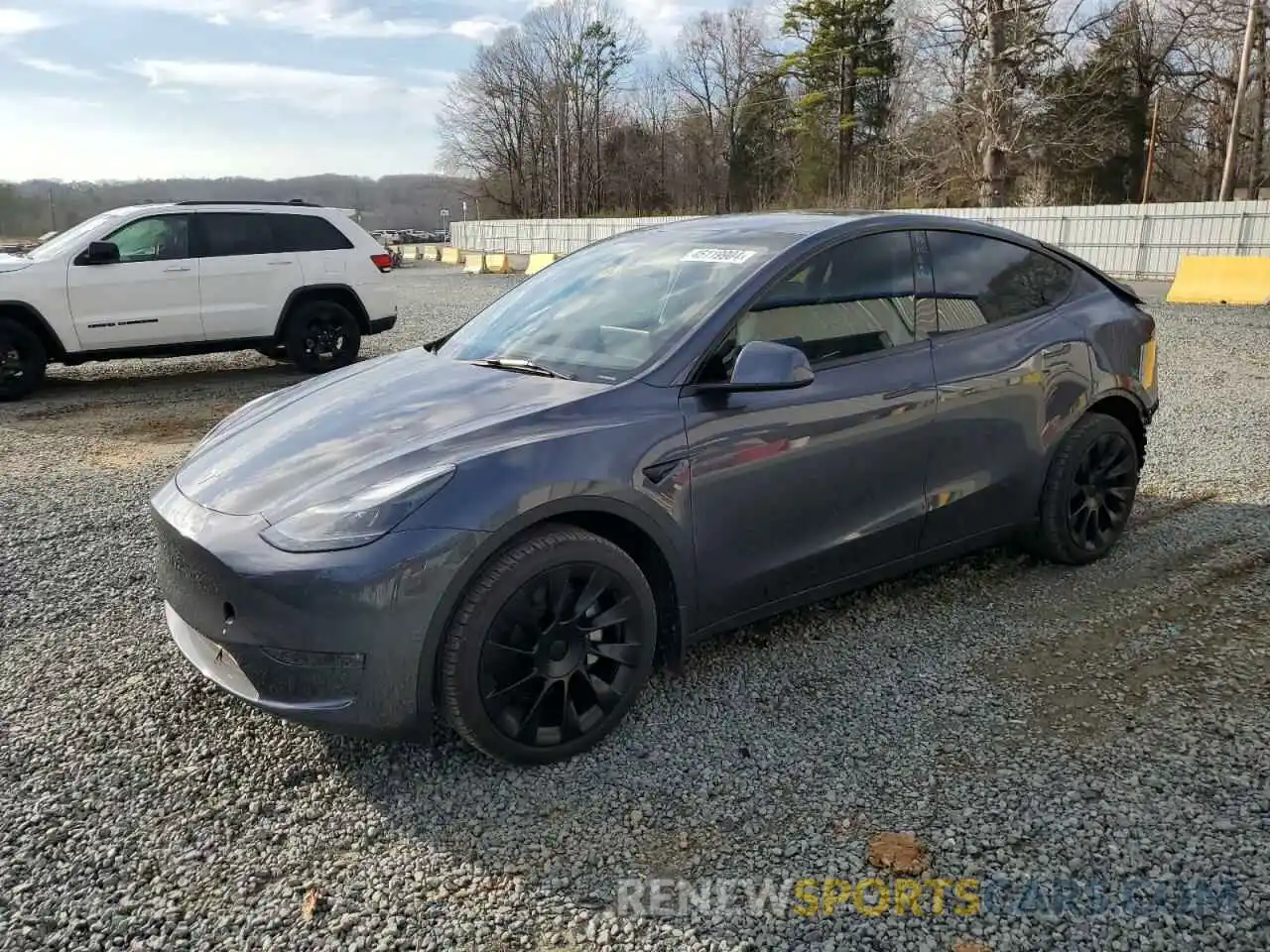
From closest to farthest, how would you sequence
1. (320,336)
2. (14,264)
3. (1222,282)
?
(14,264) → (320,336) → (1222,282)

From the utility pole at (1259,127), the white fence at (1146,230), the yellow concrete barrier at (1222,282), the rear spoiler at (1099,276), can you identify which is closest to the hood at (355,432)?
the rear spoiler at (1099,276)

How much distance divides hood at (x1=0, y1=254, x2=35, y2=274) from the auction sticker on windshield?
7.96 m

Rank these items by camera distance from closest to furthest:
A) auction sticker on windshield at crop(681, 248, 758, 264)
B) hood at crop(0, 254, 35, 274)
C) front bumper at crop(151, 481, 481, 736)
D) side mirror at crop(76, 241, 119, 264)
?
front bumper at crop(151, 481, 481, 736)
auction sticker on windshield at crop(681, 248, 758, 264)
hood at crop(0, 254, 35, 274)
side mirror at crop(76, 241, 119, 264)

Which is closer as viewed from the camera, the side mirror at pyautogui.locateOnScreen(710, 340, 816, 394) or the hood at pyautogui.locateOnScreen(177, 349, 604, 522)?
the hood at pyautogui.locateOnScreen(177, 349, 604, 522)

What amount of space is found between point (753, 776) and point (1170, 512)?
11.8ft

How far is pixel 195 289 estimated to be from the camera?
9.62 meters

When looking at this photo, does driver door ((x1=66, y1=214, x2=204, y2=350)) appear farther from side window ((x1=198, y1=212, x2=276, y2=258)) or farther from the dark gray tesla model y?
the dark gray tesla model y

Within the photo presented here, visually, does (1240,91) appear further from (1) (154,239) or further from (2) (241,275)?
(1) (154,239)

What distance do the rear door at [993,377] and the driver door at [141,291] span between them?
8.20 m

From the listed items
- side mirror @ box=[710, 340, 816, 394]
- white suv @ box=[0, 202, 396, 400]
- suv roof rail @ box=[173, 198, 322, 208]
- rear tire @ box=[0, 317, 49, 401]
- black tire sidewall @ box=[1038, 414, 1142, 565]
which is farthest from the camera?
suv roof rail @ box=[173, 198, 322, 208]

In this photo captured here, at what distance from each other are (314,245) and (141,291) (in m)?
1.85

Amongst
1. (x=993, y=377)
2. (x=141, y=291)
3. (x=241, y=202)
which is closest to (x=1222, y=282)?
(x=993, y=377)

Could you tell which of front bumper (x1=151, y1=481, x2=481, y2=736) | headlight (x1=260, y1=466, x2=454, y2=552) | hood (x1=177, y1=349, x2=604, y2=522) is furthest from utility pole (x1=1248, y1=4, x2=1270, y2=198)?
front bumper (x1=151, y1=481, x2=481, y2=736)

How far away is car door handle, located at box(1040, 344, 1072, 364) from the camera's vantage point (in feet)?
13.4
